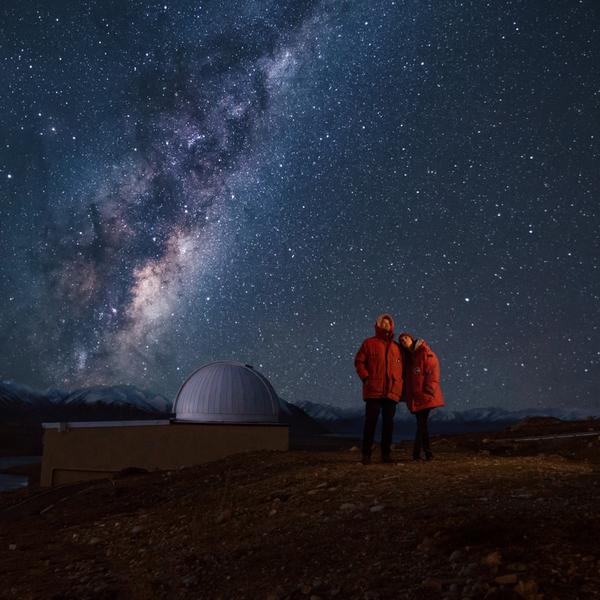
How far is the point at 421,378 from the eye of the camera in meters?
9.45

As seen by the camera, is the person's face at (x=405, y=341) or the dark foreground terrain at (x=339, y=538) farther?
the person's face at (x=405, y=341)

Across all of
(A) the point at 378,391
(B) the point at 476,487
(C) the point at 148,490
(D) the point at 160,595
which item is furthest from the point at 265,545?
(C) the point at 148,490

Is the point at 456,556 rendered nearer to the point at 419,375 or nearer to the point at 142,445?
the point at 419,375

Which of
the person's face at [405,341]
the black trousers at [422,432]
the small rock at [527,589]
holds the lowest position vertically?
the small rock at [527,589]

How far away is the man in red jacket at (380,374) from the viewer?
888 cm

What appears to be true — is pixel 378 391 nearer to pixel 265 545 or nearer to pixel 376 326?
pixel 376 326

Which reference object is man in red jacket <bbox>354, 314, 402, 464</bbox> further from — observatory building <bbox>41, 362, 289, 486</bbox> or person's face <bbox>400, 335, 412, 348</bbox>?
observatory building <bbox>41, 362, 289, 486</bbox>

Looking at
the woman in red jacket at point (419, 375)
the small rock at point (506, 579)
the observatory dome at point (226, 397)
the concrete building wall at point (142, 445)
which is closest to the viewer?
the small rock at point (506, 579)

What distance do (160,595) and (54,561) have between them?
233 centimetres

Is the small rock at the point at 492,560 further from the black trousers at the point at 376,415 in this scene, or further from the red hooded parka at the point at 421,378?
the red hooded parka at the point at 421,378

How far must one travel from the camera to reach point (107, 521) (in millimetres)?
9094

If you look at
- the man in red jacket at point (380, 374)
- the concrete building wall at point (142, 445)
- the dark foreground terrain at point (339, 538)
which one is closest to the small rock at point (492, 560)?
the dark foreground terrain at point (339, 538)

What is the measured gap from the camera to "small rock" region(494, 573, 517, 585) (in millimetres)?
4172

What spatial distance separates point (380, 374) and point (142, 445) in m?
12.9
